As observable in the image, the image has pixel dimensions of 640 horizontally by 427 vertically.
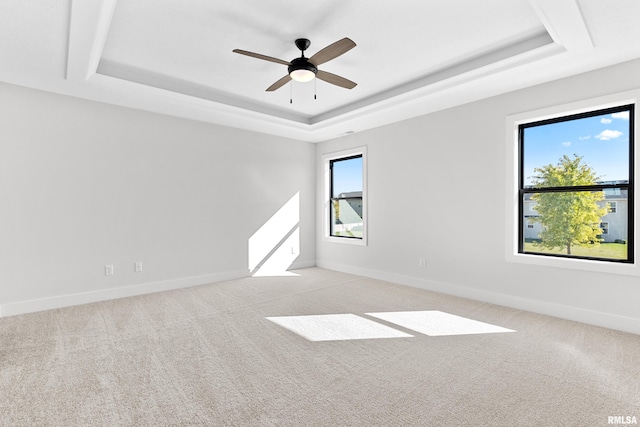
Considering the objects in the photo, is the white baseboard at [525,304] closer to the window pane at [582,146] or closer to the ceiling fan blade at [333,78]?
the window pane at [582,146]

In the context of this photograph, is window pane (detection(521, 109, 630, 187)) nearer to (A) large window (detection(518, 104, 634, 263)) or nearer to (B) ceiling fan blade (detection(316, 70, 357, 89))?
(A) large window (detection(518, 104, 634, 263))

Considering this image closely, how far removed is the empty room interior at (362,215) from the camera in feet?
7.02

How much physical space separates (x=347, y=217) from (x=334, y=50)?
3795 millimetres

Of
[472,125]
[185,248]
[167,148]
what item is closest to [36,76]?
[167,148]

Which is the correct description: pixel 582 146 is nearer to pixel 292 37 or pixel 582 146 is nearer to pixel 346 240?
pixel 292 37

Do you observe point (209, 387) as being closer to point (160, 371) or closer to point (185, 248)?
point (160, 371)

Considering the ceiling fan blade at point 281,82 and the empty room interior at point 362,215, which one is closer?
the empty room interior at point 362,215

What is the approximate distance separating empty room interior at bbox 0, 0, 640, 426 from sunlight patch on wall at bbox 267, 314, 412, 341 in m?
0.04

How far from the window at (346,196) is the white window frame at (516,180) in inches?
89.3

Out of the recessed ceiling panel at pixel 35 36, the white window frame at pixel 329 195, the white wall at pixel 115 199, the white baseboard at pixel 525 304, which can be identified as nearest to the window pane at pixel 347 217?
the white window frame at pixel 329 195

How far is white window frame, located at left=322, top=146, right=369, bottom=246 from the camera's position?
5.52m

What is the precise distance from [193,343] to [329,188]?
4181 millimetres

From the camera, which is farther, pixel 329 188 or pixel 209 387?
pixel 329 188

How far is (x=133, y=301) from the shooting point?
4.00 m
